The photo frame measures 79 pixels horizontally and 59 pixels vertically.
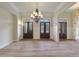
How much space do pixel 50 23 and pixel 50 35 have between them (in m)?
1.40

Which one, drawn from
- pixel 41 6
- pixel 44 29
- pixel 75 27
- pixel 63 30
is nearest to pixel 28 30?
pixel 44 29

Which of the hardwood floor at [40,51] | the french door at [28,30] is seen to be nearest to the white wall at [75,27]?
the french door at [28,30]

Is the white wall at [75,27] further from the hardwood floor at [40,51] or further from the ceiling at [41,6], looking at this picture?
the hardwood floor at [40,51]

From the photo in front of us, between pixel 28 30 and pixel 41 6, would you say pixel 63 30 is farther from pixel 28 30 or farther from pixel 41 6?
pixel 41 6

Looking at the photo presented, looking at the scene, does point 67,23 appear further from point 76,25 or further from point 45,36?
point 45,36

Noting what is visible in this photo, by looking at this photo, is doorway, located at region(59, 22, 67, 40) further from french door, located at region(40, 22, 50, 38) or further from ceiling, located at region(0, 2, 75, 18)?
ceiling, located at region(0, 2, 75, 18)

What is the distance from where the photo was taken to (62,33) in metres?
17.3

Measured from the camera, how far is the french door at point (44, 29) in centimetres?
1775

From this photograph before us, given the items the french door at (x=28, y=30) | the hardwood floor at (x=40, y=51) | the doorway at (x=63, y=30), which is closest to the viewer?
the hardwood floor at (x=40, y=51)

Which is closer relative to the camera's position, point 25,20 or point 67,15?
point 67,15

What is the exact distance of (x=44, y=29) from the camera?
1792cm

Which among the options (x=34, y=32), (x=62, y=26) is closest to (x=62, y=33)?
(x=62, y=26)

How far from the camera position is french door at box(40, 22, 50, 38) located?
58.2 feet

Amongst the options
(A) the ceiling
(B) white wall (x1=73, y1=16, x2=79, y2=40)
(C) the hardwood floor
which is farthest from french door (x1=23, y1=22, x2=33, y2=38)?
(C) the hardwood floor
